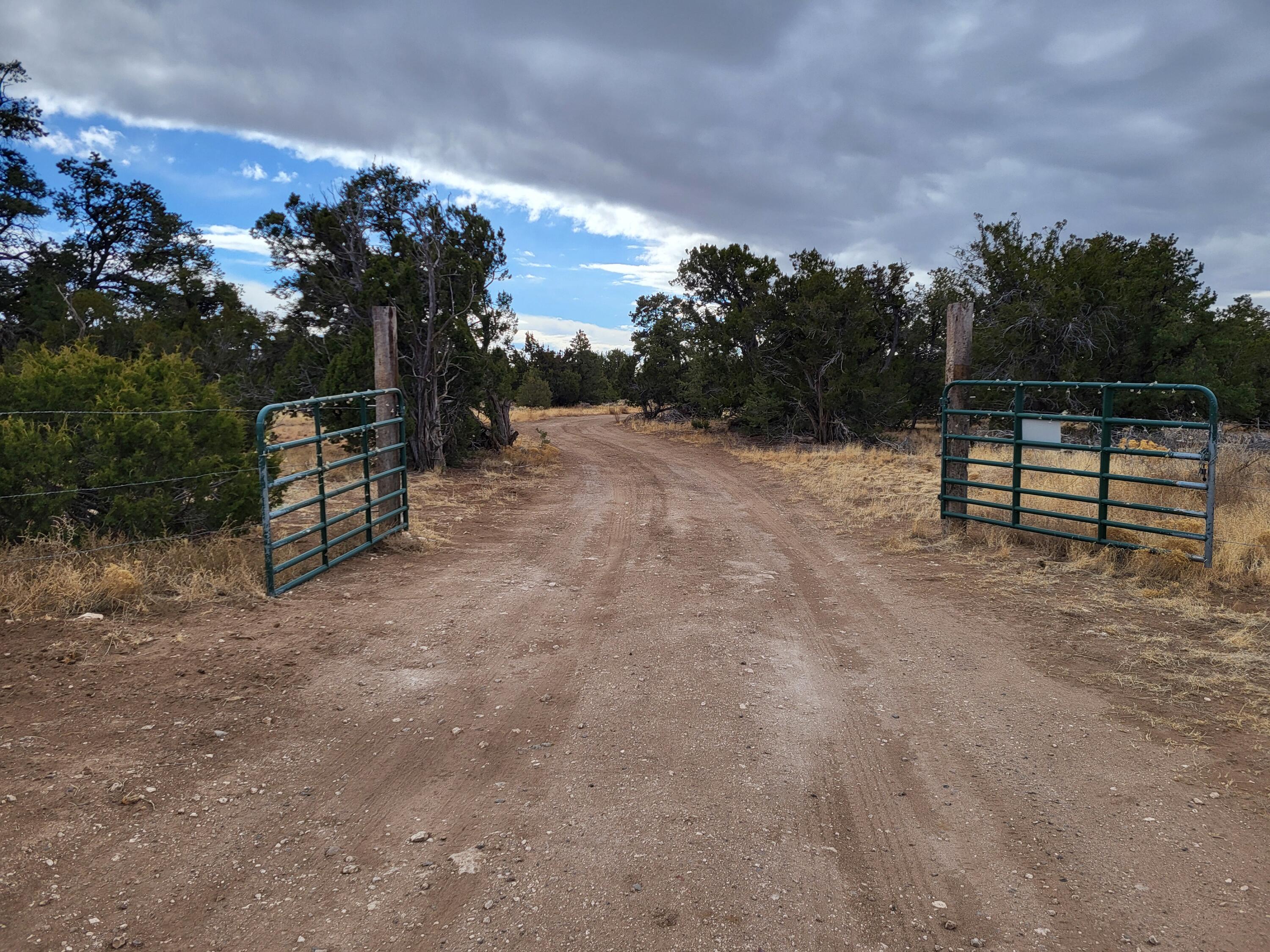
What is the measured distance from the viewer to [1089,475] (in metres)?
7.63

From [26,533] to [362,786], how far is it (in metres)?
5.11

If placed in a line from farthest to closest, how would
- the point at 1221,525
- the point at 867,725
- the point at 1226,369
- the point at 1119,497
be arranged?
the point at 1226,369
the point at 1119,497
the point at 1221,525
the point at 867,725

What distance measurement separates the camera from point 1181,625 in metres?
6.05

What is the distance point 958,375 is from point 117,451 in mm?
9772

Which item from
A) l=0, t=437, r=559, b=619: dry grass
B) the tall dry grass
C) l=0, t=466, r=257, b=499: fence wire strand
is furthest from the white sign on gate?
l=0, t=466, r=257, b=499: fence wire strand

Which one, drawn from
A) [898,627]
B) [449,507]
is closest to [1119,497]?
[898,627]

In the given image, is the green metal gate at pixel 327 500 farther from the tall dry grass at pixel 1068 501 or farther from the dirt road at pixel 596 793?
the tall dry grass at pixel 1068 501

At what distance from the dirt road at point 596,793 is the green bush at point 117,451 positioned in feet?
6.97

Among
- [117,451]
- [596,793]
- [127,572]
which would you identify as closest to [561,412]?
[117,451]

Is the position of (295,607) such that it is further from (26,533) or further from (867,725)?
(867,725)

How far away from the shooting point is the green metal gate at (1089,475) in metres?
6.96

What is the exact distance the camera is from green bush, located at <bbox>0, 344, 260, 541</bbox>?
686 centimetres

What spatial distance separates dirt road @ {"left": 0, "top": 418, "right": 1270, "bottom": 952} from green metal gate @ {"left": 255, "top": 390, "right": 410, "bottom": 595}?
2.33ft

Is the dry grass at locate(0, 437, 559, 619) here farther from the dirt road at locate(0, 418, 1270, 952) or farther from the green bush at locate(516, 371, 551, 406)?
the green bush at locate(516, 371, 551, 406)
